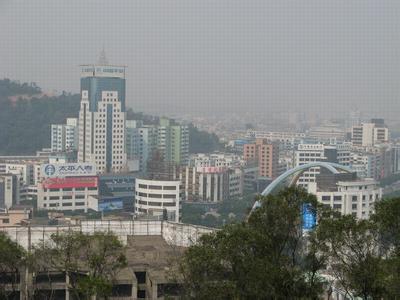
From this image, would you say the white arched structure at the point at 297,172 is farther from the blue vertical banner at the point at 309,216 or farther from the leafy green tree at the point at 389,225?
the leafy green tree at the point at 389,225

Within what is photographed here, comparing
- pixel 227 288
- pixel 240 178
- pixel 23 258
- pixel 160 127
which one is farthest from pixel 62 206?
pixel 227 288

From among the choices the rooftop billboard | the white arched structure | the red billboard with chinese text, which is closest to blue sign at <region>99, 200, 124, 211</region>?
the red billboard with chinese text

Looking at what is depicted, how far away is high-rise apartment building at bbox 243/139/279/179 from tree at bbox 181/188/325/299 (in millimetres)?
13995

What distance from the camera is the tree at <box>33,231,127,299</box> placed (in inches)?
137

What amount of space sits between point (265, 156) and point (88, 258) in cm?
1414

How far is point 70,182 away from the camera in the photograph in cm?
1308

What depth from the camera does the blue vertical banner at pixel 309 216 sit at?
3260mm

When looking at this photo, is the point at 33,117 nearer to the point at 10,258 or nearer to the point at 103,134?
the point at 103,134

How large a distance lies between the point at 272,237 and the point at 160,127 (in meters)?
15.2

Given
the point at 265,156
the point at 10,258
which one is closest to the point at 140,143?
the point at 265,156

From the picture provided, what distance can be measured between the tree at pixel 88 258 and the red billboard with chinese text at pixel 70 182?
9.17 meters

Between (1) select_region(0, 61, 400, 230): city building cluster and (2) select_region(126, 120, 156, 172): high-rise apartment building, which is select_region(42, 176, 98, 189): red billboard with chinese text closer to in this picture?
(1) select_region(0, 61, 400, 230): city building cluster

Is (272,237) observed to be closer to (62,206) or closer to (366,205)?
(366,205)

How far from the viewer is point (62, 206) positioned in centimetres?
1290
